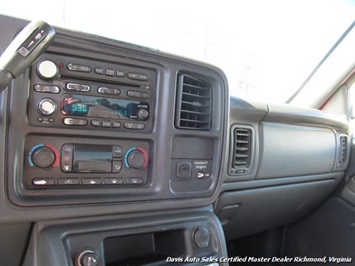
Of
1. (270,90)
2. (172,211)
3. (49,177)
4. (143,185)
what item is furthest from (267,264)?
(49,177)

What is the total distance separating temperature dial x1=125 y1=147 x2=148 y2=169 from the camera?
2.87ft

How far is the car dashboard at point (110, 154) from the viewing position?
2.45 feet

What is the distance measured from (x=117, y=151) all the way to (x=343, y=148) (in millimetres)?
1543

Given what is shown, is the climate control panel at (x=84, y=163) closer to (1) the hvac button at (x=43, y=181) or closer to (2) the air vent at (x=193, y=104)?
(1) the hvac button at (x=43, y=181)

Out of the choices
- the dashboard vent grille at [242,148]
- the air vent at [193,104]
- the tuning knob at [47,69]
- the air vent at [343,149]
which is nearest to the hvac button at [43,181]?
the tuning knob at [47,69]

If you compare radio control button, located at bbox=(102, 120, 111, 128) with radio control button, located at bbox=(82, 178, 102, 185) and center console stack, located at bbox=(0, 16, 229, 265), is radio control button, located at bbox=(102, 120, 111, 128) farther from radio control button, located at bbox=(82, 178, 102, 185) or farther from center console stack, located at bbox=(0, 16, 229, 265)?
radio control button, located at bbox=(82, 178, 102, 185)

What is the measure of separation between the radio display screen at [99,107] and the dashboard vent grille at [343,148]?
1.45 meters

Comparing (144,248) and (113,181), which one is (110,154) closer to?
(113,181)

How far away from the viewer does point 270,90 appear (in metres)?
2.01

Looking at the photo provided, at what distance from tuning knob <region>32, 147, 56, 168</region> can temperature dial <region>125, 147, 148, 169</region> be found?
0.19m

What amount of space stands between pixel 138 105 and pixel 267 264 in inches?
65.3

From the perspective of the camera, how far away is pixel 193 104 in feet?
3.33

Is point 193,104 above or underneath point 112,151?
above

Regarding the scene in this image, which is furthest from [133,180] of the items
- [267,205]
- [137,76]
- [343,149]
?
[343,149]
